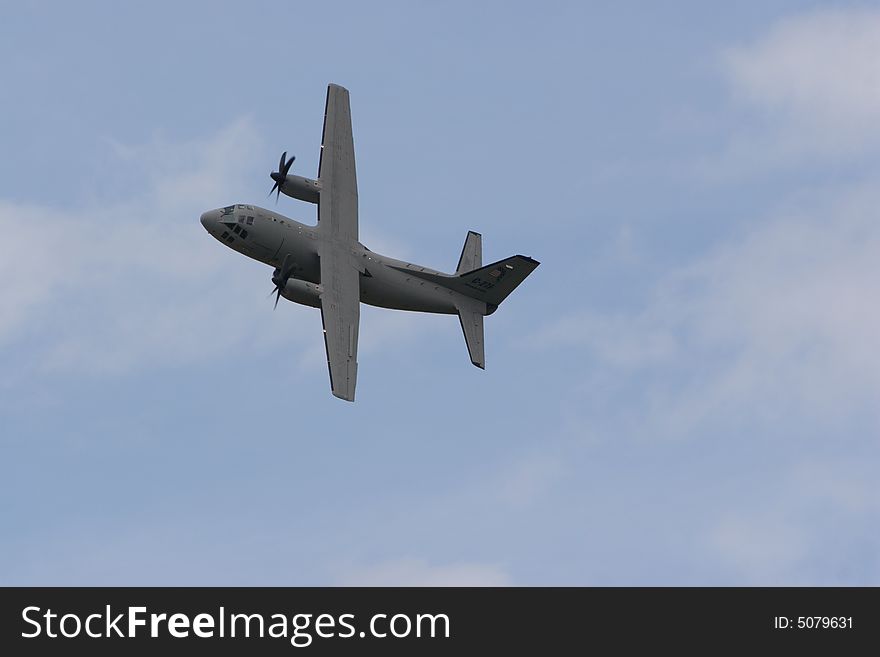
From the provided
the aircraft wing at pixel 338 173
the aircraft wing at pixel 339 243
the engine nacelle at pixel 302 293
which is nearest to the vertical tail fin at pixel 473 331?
the aircraft wing at pixel 339 243

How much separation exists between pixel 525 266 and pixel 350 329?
12.9 meters

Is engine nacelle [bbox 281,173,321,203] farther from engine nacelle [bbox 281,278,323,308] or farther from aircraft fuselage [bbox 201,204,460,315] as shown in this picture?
engine nacelle [bbox 281,278,323,308]

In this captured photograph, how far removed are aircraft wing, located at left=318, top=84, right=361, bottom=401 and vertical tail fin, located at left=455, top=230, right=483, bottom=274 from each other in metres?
7.96

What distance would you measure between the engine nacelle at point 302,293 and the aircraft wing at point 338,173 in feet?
15.2

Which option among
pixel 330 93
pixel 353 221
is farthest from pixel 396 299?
pixel 330 93

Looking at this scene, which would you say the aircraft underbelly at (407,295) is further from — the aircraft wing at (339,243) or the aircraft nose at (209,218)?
the aircraft nose at (209,218)

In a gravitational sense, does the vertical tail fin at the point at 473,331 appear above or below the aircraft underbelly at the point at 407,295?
below

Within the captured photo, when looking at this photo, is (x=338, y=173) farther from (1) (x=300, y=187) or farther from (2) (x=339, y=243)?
(2) (x=339, y=243)

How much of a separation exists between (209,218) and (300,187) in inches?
246

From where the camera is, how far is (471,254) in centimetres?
9219

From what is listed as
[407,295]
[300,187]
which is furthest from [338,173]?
[407,295]

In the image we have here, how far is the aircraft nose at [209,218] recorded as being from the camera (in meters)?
84.6
